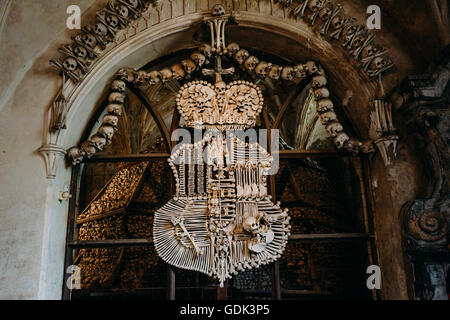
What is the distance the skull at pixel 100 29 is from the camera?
4.07m

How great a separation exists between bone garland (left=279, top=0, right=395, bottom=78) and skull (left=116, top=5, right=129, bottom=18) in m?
1.52

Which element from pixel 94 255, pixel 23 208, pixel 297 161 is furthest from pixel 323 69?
pixel 94 255

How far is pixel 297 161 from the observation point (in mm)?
5707

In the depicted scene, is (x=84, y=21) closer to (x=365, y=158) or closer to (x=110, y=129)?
(x=110, y=129)

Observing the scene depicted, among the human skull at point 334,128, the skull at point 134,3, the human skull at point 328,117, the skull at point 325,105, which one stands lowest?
the human skull at point 334,128

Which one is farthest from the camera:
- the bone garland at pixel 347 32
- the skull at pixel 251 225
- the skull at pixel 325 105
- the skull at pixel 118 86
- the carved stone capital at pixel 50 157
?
the skull at pixel 118 86

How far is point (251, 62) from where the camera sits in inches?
166

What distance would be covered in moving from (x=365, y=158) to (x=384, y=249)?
0.90 metres

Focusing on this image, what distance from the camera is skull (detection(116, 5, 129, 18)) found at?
4090 millimetres

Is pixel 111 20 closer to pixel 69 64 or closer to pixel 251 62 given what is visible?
pixel 69 64

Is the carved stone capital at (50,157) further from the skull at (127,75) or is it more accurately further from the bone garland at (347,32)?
the bone garland at (347,32)

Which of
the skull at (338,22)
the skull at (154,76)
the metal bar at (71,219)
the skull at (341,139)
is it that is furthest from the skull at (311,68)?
the metal bar at (71,219)

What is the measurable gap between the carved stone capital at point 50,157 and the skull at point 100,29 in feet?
3.69

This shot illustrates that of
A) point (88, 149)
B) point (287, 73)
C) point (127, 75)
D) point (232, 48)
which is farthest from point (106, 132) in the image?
point (287, 73)
